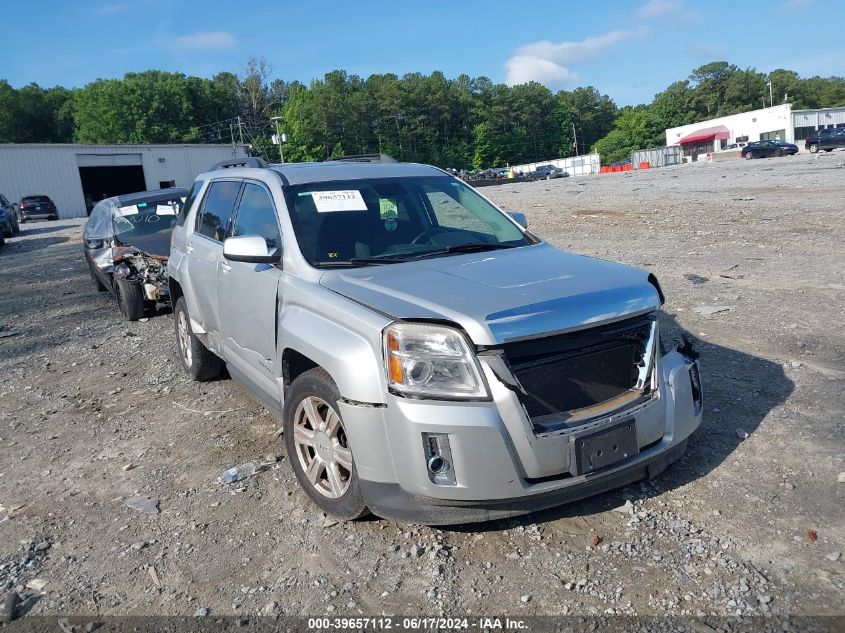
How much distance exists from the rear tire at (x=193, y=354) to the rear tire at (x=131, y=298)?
123 inches

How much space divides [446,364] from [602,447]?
833 millimetres

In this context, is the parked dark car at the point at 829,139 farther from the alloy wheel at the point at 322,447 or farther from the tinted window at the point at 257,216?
the alloy wheel at the point at 322,447

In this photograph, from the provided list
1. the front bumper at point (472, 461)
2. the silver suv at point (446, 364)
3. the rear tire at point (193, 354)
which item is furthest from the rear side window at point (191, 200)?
the front bumper at point (472, 461)

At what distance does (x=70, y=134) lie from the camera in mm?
94812

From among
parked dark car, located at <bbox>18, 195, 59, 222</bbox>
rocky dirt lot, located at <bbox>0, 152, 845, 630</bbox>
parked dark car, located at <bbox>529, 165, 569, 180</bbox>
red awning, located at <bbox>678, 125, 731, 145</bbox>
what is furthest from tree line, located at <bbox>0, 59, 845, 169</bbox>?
rocky dirt lot, located at <bbox>0, 152, 845, 630</bbox>

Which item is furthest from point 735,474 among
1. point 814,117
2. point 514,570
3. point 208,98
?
point 208,98

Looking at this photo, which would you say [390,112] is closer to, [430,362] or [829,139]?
[829,139]

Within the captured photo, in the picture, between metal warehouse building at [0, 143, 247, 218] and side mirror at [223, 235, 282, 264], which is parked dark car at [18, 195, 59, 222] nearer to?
metal warehouse building at [0, 143, 247, 218]

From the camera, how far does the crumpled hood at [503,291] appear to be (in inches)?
119

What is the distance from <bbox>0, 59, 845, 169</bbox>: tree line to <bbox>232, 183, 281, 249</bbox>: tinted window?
268 ft

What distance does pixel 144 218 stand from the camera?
10.3 metres

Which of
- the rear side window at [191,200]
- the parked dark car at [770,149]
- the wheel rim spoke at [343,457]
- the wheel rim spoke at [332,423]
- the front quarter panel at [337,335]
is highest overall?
the parked dark car at [770,149]

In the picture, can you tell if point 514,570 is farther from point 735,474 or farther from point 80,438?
point 80,438

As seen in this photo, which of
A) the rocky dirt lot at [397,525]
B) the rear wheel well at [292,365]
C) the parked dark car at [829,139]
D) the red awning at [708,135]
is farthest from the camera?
the red awning at [708,135]
